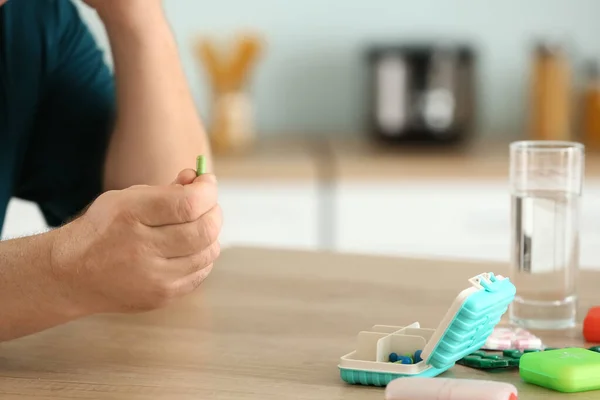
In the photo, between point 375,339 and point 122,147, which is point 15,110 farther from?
point 375,339

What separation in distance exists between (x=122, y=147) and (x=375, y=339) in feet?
1.96

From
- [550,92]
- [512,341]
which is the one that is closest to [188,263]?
[512,341]

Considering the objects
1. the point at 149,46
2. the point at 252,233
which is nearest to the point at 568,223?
the point at 149,46

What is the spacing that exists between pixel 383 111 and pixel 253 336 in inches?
69.3

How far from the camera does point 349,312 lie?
3.43ft

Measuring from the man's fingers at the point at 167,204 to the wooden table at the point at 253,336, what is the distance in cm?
13

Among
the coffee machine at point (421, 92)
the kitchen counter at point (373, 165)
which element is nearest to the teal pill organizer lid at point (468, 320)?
the kitchen counter at point (373, 165)

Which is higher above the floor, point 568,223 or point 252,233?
point 568,223

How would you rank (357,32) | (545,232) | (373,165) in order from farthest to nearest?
(357,32) → (373,165) → (545,232)

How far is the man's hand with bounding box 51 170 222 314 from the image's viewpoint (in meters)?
0.78

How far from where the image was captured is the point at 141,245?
792mm

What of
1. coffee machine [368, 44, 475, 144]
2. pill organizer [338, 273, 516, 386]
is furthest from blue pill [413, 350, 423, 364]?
coffee machine [368, 44, 475, 144]

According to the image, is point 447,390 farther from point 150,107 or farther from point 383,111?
point 383,111

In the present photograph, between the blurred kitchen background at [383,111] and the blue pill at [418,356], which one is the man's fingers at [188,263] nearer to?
the blue pill at [418,356]
